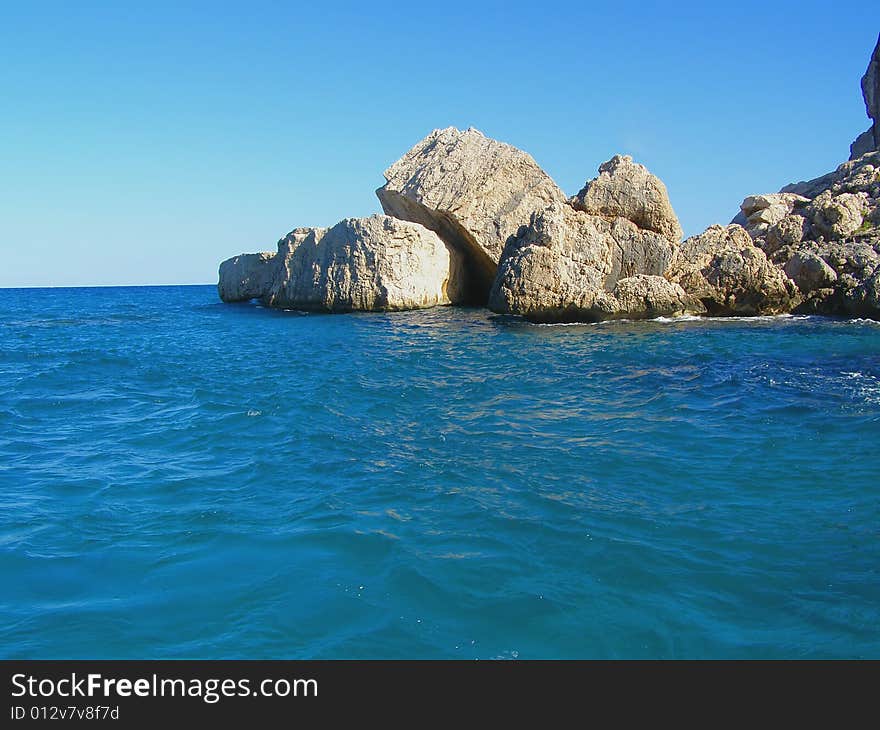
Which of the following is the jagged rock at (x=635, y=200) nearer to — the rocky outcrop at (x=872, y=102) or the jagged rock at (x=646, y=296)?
the jagged rock at (x=646, y=296)

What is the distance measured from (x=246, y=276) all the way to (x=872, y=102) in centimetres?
4459

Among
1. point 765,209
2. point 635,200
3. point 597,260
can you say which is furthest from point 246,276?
point 765,209

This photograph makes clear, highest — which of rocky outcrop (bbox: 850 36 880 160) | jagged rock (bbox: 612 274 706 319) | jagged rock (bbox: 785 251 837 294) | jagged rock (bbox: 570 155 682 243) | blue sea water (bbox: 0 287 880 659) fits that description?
rocky outcrop (bbox: 850 36 880 160)

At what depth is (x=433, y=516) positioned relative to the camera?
7352 millimetres

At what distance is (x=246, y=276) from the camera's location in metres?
44.2

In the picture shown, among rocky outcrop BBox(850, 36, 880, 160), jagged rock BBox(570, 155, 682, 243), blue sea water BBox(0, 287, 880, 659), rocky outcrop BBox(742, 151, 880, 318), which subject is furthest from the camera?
rocky outcrop BBox(850, 36, 880, 160)

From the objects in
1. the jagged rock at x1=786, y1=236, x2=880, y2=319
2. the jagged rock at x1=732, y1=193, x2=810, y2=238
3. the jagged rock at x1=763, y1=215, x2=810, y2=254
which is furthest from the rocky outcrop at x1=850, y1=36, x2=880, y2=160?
the jagged rock at x1=786, y1=236, x2=880, y2=319

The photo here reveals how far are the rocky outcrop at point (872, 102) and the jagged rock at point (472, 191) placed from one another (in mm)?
27966

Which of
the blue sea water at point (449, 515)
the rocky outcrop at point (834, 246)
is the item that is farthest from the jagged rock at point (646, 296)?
the blue sea water at point (449, 515)

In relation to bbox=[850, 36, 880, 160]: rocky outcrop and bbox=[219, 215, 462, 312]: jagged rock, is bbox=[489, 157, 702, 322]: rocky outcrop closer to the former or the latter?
bbox=[219, 215, 462, 312]: jagged rock

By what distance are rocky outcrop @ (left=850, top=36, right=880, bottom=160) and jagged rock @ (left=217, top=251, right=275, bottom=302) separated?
41017mm

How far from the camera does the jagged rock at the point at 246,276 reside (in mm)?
42562

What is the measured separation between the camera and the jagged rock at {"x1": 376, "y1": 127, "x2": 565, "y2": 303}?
33312 mm

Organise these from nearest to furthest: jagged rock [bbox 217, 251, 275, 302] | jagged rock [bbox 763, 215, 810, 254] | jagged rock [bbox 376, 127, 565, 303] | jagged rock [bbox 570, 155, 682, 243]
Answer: jagged rock [bbox 570, 155, 682, 243] → jagged rock [bbox 763, 215, 810, 254] → jagged rock [bbox 376, 127, 565, 303] → jagged rock [bbox 217, 251, 275, 302]
